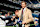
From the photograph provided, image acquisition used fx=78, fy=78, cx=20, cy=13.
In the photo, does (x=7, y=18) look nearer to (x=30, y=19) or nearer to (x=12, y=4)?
(x=12, y=4)

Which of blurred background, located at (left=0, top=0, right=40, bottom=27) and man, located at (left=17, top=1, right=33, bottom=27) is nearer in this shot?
man, located at (left=17, top=1, right=33, bottom=27)

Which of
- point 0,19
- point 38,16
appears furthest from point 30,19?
point 0,19

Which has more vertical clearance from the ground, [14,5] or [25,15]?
[14,5]

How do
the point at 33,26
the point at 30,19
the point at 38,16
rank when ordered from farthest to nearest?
the point at 38,16, the point at 33,26, the point at 30,19

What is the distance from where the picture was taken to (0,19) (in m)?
1.78

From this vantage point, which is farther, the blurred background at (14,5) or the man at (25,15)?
the blurred background at (14,5)

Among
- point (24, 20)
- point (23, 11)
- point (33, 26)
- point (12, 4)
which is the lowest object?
point (33, 26)

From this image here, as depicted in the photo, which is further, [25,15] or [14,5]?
[14,5]

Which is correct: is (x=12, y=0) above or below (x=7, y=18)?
above

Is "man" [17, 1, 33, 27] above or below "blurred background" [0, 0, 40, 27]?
below

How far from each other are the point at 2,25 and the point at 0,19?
16 centimetres

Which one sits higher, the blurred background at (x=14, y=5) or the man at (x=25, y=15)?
the blurred background at (x=14, y=5)

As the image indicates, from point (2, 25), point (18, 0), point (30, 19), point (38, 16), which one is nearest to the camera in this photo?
point (30, 19)

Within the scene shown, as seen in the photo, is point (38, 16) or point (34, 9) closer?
point (38, 16)
